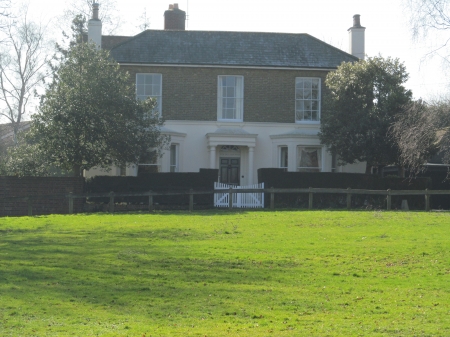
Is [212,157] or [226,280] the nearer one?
[226,280]

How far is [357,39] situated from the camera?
123 ft

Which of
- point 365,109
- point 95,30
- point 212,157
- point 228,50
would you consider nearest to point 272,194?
point 212,157

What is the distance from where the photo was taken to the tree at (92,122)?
28.6 m

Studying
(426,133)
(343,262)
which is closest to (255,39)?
(426,133)

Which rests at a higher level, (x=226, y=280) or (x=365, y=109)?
(x=365, y=109)

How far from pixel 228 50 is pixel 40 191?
13.2m

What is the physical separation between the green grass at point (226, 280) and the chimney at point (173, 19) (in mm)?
21646

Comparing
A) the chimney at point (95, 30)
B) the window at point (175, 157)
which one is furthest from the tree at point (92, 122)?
the chimney at point (95, 30)

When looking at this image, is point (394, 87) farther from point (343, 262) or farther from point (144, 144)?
point (343, 262)

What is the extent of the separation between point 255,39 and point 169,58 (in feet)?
17.1

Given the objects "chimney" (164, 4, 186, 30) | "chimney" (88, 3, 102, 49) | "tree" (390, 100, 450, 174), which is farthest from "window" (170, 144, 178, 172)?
"tree" (390, 100, 450, 174)

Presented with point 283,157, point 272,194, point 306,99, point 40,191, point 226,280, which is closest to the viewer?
point 226,280

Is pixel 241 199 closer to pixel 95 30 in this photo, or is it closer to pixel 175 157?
pixel 175 157

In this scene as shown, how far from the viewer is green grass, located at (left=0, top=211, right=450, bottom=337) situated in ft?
30.4
